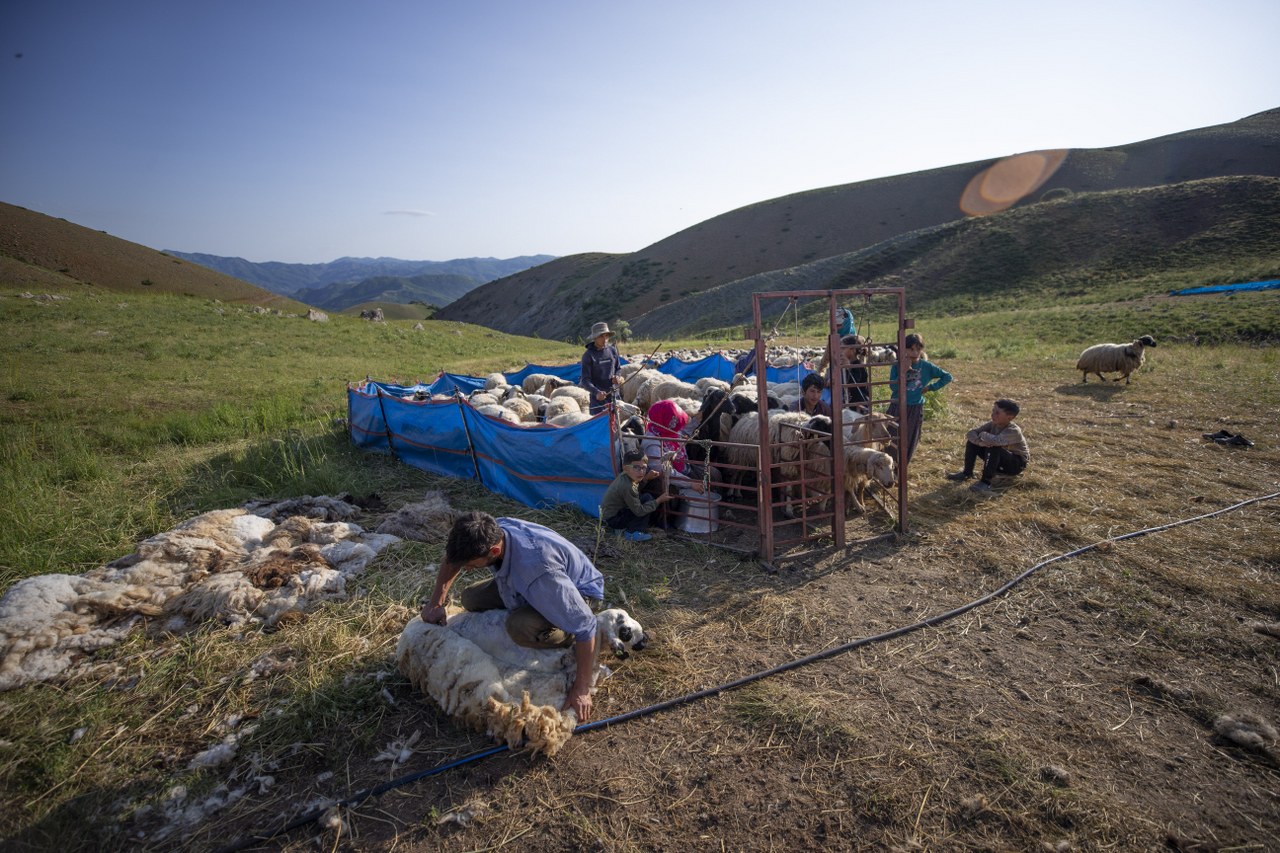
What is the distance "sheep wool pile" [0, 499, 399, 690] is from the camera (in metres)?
4.00

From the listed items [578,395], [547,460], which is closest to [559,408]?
[578,395]

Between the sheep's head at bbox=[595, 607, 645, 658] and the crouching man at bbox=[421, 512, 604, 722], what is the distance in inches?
11.2

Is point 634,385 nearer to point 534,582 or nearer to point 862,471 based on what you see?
point 862,471

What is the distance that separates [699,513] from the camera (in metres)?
6.19

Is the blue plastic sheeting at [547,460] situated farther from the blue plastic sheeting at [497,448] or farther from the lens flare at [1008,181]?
the lens flare at [1008,181]

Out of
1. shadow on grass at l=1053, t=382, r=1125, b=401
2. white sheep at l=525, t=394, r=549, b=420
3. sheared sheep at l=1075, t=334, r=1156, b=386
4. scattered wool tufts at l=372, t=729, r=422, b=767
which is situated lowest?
scattered wool tufts at l=372, t=729, r=422, b=767

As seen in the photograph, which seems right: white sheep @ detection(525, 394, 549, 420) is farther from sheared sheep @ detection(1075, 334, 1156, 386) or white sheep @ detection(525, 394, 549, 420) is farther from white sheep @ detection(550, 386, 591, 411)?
sheared sheep @ detection(1075, 334, 1156, 386)

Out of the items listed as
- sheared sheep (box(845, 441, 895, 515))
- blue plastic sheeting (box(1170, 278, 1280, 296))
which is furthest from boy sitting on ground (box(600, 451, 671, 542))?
blue plastic sheeting (box(1170, 278, 1280, 296))

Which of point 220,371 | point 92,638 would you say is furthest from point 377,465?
point 220,371

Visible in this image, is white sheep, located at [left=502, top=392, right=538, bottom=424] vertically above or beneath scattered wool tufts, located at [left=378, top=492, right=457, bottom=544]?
above

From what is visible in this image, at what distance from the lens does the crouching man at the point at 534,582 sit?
3.15 meters

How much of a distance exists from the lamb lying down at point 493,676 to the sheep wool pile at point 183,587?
1.66 m

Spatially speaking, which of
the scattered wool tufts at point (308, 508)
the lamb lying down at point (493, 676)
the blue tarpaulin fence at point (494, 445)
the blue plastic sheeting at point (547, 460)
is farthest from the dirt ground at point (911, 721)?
the scattered wool tufts at point (308, 508)

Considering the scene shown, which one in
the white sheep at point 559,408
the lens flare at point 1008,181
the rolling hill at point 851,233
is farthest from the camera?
the lens flare at point 1008,181
